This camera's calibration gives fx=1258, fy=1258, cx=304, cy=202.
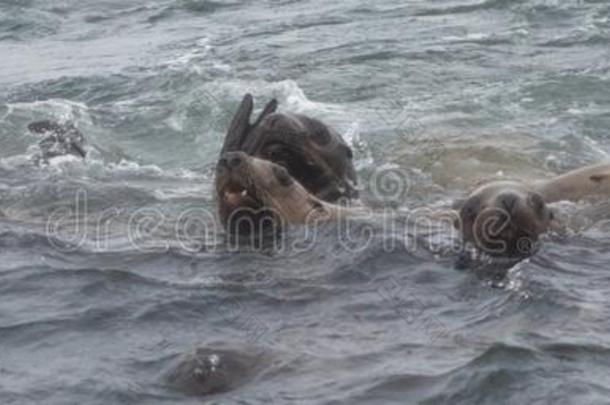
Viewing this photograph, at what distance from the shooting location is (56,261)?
7.21 metres

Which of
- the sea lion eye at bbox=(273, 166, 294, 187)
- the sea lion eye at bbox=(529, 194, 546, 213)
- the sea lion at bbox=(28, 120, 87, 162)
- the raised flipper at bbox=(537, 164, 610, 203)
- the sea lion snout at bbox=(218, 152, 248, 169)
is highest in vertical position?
the sea lion snout at bbox=(218, 152, 248, 169)

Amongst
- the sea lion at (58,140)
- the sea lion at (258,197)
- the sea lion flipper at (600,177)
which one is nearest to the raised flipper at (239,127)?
the sea lion at (258,197)

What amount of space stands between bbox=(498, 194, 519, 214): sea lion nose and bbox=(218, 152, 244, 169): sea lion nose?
56.9 inches

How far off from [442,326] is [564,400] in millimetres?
1112

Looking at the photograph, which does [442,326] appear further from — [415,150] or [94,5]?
[94,5]

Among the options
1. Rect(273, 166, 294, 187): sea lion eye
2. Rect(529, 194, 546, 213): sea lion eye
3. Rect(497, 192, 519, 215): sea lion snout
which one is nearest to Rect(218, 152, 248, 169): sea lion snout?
Rect(273, 166, 294, 187): sea lion eye

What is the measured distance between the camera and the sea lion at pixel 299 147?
7.79 meters

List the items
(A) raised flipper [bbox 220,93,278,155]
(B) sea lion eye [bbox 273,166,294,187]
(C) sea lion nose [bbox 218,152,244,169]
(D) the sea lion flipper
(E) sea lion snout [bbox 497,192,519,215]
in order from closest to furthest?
(E) sea lion snout [bbox 497,192,519,215]
(C) sea lion nose [bbox 218,152,244,169]
(B) sea lion eye [bbox 273,166,294,187]
(A) raised flipper [bbox 220,93,278,155]
(D) the sea lion flipper

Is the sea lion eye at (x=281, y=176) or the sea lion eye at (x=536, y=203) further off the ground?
the sea lion eye at (x=281, y=176)

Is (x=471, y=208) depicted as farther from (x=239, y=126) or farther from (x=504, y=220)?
(x=239, y=126)

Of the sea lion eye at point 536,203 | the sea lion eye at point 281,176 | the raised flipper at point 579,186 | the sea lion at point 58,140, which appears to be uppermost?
the sea lion eye at point 281,176

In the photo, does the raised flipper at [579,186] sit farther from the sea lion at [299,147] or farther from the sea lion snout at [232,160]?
the sea lion snout at [232,160]

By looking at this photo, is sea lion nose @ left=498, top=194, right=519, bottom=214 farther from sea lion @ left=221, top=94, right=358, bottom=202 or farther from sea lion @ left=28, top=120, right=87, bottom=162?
sea lion @ left=28, top=120, right=87, bottom=162

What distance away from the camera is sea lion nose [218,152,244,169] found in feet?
22.6
